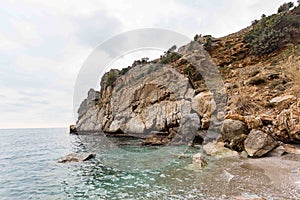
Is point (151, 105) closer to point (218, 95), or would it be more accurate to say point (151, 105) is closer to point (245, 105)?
point (218, 95)

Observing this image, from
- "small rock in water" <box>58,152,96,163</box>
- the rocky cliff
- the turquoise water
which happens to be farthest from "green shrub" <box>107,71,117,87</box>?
the turquoise water

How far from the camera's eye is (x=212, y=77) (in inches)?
1297

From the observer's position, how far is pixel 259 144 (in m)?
12.3

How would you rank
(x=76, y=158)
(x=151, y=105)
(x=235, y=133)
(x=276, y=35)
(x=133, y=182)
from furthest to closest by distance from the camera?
(x=151, y=105), (x=276, y=35), (x=76, y=158), (x=235, y=133), (x=133, y=182)

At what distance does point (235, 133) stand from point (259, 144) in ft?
6.97

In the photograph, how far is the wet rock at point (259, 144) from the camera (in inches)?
477

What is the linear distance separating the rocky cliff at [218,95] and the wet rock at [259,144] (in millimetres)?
52

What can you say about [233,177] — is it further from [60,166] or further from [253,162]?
[60,166]

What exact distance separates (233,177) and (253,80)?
17247 mm

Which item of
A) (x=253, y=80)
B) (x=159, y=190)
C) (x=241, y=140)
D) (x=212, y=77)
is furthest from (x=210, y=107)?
(x=159, y=190)

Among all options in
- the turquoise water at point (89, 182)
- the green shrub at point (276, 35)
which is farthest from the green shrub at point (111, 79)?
the turquoise water at point (89, 182)

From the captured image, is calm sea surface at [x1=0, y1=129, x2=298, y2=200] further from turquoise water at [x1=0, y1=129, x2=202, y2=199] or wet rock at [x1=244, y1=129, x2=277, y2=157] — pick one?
wet rock at [x1=244, y1=129, x2=277, y2=157]

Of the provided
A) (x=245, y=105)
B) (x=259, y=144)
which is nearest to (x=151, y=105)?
(x=245, y=105)

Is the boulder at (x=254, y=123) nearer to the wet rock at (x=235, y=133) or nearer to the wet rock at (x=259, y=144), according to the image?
the wet rock at (x=235, y=133)
